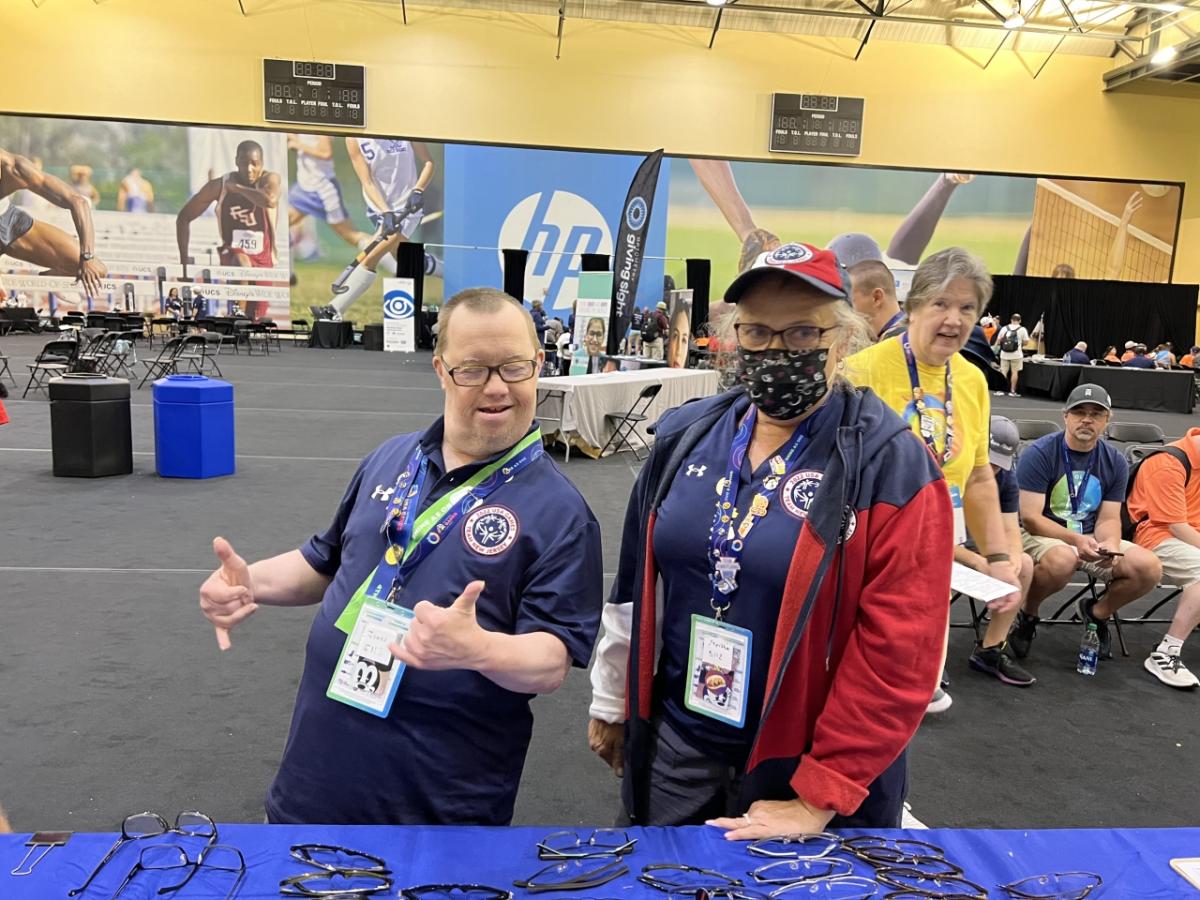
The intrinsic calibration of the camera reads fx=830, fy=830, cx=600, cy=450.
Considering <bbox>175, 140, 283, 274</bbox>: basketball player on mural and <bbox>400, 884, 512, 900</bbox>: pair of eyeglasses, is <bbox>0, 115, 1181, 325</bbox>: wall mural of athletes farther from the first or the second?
<bbox>400, 884, 512, 900</bbox>: pair of eyeglasses

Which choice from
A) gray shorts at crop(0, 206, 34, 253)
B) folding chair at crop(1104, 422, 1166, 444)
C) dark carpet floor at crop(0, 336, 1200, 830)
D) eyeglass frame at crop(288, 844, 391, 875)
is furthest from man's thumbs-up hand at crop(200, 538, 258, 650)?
gray shorts at crop(0, 206, 34, 253)

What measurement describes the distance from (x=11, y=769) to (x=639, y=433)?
7.14 metres

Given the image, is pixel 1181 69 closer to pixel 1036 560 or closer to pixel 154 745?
pixel 1036 560

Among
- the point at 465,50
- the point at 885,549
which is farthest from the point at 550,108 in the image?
the point at 885,549

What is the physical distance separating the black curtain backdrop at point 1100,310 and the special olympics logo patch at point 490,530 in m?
24.0

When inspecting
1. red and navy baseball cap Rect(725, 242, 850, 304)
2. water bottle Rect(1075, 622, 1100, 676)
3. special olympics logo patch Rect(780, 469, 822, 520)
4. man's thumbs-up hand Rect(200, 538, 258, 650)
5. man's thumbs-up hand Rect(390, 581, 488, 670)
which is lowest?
water bottle Rect(1075, 622, 1100, 676)

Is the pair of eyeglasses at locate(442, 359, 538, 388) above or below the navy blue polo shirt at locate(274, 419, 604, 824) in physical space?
above

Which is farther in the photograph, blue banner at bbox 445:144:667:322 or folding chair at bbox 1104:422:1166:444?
blue banner at bbox 445:144:667:322

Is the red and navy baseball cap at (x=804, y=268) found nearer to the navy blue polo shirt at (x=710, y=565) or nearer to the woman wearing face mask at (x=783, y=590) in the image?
the woman wearing face mask at (x=783, y=590)

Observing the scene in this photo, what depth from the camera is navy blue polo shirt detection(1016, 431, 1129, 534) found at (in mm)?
4270

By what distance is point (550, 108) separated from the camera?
69.8ft

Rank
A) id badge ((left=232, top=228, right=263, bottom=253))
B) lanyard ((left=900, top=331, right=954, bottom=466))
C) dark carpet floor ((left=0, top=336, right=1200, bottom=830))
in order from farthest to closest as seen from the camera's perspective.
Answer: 1. id badge ((left=232, top=228, right=263, bottom=253))
2. dark carpet floor ((left=0, top=336, right=1200, bottom=830))
3. lanyard ((left=900, top=331, right=954, bottom=466))

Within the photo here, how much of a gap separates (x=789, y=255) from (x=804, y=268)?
38 mm

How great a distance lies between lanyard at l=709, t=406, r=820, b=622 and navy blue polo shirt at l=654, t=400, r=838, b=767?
0.4 inches
